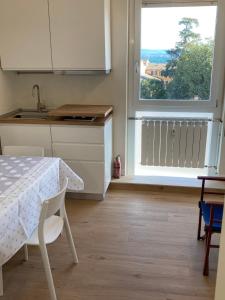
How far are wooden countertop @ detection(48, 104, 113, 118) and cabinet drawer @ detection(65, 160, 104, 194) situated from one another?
0.49 metres

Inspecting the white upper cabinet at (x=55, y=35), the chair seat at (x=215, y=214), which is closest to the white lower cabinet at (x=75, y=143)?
the white upper cabinet at (x=55, y=35)

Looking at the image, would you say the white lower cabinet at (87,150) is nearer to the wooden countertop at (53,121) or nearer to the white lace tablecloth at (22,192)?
the wooden countertop at (53,121)

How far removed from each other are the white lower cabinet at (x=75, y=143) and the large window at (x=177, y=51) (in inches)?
30.9

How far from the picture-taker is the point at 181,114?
3305mm

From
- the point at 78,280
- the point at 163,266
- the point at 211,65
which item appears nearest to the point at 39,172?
the point at 78,280

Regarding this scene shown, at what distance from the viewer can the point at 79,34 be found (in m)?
2.83

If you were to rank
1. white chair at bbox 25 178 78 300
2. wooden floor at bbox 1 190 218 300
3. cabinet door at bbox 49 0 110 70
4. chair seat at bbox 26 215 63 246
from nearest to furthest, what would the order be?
white chair at bbox 25 178 78 300 → chair seat at bbox 26 215 63 246 → wooden floor at bbox 1 190 218 300 → cabinet door at bbox 49 0 110 70

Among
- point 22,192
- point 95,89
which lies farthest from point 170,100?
point 22,192

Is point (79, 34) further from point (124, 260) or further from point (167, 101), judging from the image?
point (124, 260)

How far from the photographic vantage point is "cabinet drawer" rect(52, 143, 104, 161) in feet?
9.66

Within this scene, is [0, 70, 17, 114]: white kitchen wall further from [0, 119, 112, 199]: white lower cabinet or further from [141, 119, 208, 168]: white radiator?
[141, 119, 208, 168]: white radiator

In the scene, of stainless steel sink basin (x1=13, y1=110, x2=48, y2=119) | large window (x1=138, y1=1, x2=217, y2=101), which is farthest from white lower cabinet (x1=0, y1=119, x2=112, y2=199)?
large window (x1=138, y1=1, x2=217, y2=101)

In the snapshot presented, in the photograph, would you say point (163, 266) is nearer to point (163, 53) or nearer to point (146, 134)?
point (146, 134)

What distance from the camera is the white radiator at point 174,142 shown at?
324 centimetres
